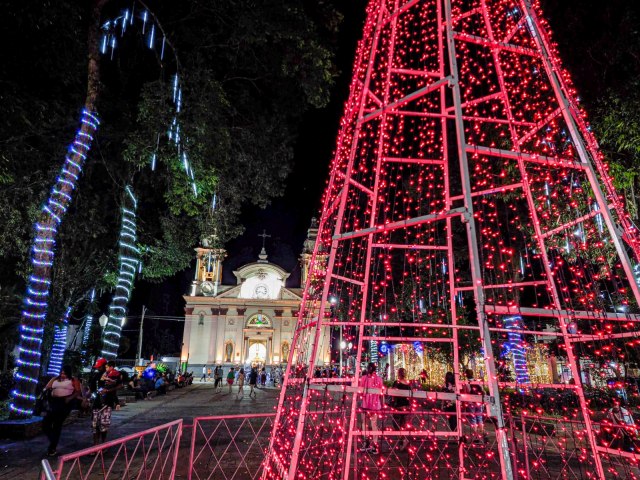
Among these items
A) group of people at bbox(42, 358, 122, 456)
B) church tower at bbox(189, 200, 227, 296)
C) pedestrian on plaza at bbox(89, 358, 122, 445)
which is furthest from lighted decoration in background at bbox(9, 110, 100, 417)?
church tower at bbox(189, 200, 227, 296)

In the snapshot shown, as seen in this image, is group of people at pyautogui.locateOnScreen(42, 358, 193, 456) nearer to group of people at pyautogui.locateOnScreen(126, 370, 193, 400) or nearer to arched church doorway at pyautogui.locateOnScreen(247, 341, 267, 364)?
group of people at pyautogui.locateOnScreen(126, 370, 193, 400)

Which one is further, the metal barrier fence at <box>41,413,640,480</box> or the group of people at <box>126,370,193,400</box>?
the group of people at <box>126,370,193,400</box>

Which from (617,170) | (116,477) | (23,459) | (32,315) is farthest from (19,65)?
(617,170)

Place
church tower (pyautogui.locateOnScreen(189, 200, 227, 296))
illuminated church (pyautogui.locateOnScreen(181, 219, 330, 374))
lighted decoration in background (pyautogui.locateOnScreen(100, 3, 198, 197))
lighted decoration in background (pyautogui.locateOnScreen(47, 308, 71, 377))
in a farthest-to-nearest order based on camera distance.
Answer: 1. church tower (pyautogui.locateOnScreen(189, 200, 227, 296))
2. illuminated church (pyautogui.locateOnScreen(181, 219, 330, 374))
3. lighted decoration in background (pyautogui.locateOnScreen(47, 308, 71, 377))
4. lighted decoration in background (pyautogui.locateOnScreen(100, 3, 198, 197))

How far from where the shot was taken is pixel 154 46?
11.4 m

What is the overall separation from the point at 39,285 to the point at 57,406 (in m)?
3.80

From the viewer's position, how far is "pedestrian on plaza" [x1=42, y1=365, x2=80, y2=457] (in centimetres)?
727

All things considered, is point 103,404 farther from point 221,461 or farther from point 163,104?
point 163,104

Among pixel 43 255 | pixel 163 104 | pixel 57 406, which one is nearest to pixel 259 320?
pixel 43 255

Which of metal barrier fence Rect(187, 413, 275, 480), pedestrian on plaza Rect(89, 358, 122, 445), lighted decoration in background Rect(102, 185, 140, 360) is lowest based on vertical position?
metal barrier fence Rect(187, 413, 275, 480)

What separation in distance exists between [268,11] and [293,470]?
1000 cm

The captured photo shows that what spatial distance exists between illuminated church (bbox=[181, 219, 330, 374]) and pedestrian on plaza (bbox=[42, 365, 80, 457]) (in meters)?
31.1

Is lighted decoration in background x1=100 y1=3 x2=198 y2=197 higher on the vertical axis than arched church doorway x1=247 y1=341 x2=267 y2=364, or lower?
higher

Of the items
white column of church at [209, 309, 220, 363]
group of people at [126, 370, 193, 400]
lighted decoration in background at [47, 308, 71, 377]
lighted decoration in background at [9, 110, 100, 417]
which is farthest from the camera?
white column of church at [209, 309, 220, 363]
